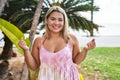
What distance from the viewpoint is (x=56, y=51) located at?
281 cm

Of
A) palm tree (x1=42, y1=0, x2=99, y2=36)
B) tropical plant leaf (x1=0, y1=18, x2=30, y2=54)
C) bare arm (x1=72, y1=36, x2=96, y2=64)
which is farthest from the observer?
palm tree (x1=42, y1=0, x2=99, y2=36)

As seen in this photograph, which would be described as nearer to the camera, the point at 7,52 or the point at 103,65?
the point at 7,52

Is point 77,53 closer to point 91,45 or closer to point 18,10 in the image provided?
point 91,45

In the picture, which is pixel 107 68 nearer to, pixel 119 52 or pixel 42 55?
pixel 119 52

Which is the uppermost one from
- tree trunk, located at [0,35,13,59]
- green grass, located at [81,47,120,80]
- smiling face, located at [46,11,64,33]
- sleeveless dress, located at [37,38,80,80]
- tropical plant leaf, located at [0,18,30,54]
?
smiling face, located at [46,11,64,33]

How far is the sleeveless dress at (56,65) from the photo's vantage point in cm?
276

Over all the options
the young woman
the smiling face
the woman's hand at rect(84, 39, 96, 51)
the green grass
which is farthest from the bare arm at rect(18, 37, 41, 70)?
the green grass

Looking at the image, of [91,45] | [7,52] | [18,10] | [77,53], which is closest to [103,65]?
[7,52]

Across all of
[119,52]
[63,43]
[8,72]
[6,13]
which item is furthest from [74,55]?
[119,52]

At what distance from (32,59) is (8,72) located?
11.6ft

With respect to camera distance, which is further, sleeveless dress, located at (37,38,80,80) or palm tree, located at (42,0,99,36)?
palm tree, located at (42,0,99,36)

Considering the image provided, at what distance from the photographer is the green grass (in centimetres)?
792

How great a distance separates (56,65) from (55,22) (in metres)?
0.37

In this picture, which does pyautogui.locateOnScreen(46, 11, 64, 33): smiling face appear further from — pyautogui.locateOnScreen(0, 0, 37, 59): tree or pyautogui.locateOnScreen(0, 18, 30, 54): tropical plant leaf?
pyautogui.locateOnScreen(0, 0, 37, 59): tree
